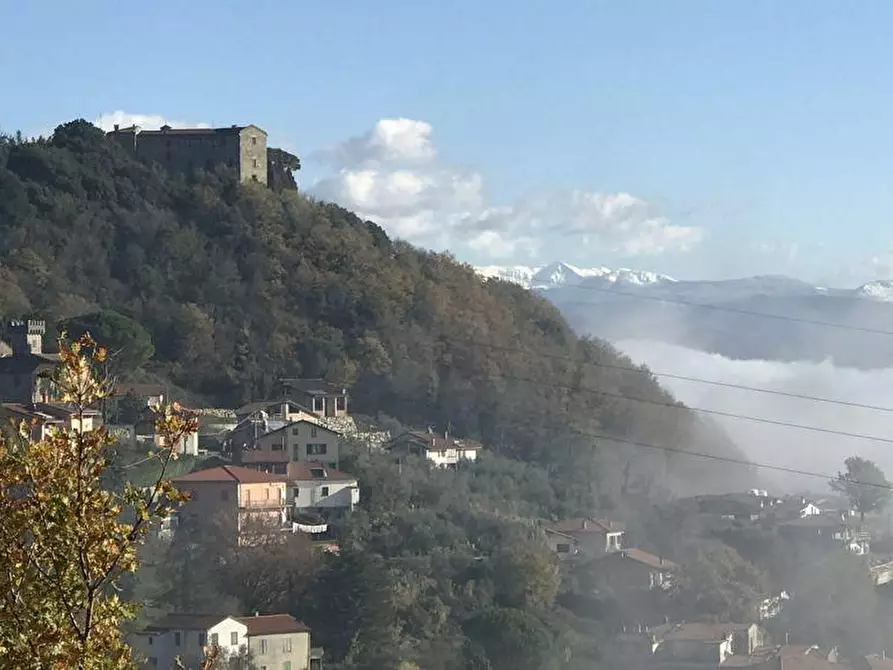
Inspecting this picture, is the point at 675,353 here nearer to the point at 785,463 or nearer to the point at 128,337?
the point at 785,463

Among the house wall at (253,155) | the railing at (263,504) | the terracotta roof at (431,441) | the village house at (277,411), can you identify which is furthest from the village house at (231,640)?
the house wall at (253,155)

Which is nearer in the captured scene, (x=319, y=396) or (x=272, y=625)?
(x=272, y=625)

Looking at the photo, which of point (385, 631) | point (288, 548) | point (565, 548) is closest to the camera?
point (385, 631)

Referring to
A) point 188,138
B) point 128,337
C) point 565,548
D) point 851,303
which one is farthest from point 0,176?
point 851,303

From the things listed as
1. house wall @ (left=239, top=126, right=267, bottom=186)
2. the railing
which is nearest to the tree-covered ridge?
house wall @ (left=239, top=126, right=267, bottom=186)

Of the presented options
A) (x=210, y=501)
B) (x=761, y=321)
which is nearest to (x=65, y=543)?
(x=210, y=501)

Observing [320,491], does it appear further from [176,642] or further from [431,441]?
[176,642]
